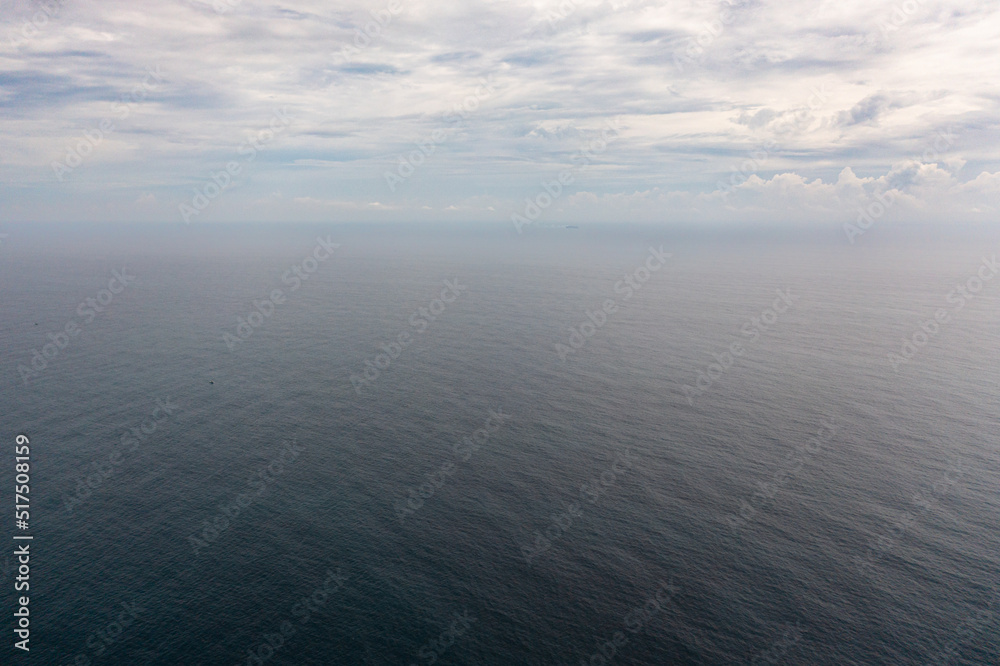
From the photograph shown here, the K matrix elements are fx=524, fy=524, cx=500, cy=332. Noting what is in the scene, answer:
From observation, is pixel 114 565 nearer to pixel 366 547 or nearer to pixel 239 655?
pixel 239 655

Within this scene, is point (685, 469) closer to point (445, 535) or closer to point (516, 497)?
point (516, 497)

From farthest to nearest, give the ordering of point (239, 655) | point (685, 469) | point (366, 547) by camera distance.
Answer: point (685, 469), point (366, 547), point (239, 655)

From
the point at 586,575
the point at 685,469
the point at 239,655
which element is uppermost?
the point at 239,655

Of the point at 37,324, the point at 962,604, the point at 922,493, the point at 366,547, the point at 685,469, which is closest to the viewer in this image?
the point at 962,604

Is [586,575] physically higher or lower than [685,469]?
higher

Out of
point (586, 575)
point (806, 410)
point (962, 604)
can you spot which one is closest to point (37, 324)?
point (586, 575)

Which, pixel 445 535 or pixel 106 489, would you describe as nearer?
pixel 445 535
